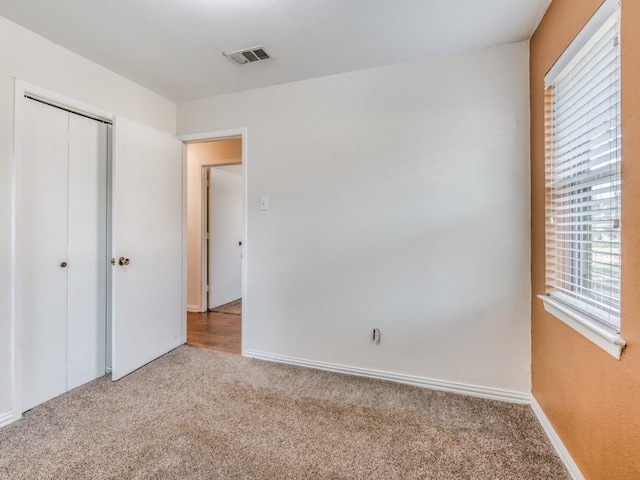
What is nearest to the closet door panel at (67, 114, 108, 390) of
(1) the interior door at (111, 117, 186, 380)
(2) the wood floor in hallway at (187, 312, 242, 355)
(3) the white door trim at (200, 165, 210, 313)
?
(1) the interior door at (111, 117, 186, 380)

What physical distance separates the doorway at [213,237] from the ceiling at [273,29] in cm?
159

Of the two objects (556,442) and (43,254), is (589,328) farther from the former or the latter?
(43,254)

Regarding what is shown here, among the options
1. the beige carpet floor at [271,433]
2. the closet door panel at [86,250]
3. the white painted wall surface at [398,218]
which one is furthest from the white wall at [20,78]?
the white painted wall surface at [398,218]

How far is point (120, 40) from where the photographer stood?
2.11 meters

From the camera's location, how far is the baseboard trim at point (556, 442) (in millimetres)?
1461

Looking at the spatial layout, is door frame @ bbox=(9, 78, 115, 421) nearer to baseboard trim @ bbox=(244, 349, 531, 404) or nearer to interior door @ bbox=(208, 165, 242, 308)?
baseboard trim @ bbox=(244, 349, 531, 404)

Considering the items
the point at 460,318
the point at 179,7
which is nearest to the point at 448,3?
the point at 179,7

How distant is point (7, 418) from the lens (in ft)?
6.21

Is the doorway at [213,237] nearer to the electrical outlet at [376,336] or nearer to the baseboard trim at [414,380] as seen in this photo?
the baseboard trim at [414,380]

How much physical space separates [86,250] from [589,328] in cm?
316

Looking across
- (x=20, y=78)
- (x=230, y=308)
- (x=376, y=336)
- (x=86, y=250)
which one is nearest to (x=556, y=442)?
(x=376, y=336)

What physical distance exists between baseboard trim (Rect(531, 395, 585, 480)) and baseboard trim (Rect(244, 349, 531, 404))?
143mm

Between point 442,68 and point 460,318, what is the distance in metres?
1.82

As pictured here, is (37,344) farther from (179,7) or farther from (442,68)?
(442,68)
